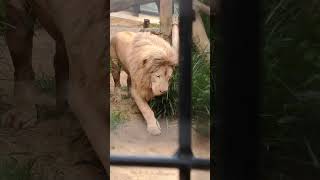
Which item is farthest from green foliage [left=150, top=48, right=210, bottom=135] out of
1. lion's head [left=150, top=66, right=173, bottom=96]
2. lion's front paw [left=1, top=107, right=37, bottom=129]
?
lion's front paw [left=1, top=107, right=37, bottom=129]

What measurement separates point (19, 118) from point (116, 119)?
20cm

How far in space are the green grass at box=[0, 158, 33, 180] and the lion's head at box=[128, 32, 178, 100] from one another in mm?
326

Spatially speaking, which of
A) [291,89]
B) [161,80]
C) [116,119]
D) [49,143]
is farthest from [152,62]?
[291,89]

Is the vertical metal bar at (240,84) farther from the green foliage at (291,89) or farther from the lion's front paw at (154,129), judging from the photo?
the lion's front paw at (154,129)

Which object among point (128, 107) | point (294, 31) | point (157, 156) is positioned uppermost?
point (294, 31)

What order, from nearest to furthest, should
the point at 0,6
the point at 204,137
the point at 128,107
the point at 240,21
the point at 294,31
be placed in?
the point at 240,21
the point at 294,31
the point at 204,137
the point at 0,6
the point at 128,107

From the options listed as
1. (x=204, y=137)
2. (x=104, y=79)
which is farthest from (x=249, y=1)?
(x=104, y=79)

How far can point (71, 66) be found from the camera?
104 cm

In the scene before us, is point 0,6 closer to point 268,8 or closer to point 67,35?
point 67,35

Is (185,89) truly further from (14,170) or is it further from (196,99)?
(14,170)

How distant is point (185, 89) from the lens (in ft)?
3.53

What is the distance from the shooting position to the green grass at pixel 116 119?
1077 millimetres

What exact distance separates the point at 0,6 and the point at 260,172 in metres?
0.70

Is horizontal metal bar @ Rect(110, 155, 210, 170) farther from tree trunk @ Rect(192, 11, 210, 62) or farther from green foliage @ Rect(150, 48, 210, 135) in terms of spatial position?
tree trunk @ Rect(192, 11, 210, 62)
